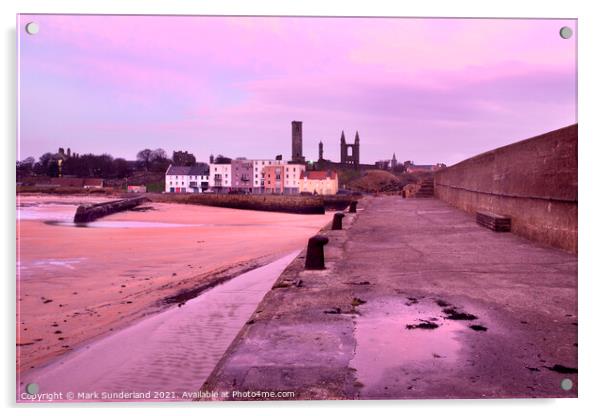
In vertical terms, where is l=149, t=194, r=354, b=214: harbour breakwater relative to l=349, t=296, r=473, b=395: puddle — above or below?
above

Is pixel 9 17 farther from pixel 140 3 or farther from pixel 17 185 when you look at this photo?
pixel 17 185

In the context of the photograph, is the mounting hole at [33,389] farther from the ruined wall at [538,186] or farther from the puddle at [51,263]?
the ruined wall at [538,186]

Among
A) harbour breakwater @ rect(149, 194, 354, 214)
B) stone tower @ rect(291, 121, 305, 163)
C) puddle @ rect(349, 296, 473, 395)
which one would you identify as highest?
stone tower @ rect(291, 121, 305, 163)

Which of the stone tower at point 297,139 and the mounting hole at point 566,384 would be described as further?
the stone tower at point 297,139

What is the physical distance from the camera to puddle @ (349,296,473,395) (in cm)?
322

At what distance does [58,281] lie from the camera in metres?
8.16

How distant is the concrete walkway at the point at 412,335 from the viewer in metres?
3.08

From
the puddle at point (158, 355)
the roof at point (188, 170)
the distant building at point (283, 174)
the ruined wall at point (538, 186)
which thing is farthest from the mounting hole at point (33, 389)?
the roof at point (188, 170)

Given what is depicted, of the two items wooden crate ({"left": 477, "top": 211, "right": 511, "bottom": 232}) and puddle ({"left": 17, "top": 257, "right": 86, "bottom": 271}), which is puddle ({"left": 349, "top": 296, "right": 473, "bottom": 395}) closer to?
puddle ({"left": 17, "top": 257, "right": 86, "bottom": 271})

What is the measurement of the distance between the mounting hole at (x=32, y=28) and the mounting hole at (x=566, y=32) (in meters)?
6.19

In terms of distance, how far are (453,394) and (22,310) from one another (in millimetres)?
4794

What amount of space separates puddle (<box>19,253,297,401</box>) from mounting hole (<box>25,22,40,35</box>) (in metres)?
3.94

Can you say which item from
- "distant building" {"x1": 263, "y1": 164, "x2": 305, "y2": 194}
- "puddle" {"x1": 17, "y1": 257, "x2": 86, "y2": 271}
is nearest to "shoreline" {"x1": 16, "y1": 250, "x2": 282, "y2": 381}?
"puddle" {"x1": 17, "y1": 257, "x2": 86, "y2": 271}

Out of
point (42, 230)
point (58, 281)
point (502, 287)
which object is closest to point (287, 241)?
point (58, 281)
